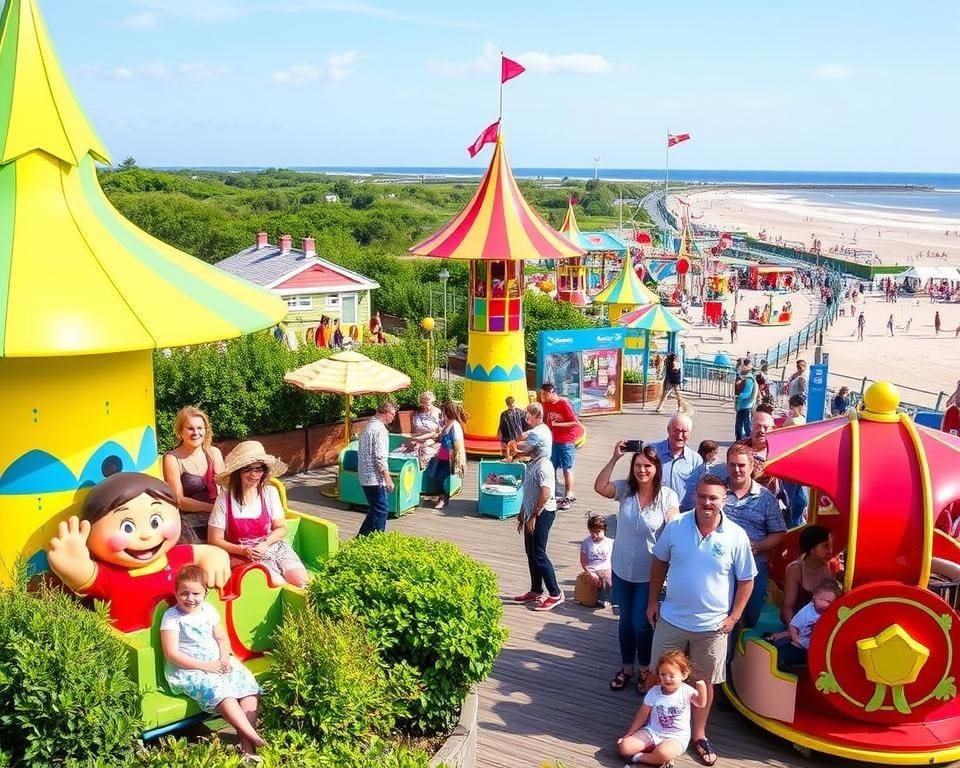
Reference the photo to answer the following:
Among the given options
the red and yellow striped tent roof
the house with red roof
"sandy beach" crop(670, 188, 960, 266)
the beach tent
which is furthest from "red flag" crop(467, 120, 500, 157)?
"sandy beach" crop(670, 188, 960, 266)

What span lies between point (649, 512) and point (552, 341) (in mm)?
9852

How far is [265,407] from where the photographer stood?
12.0 meters

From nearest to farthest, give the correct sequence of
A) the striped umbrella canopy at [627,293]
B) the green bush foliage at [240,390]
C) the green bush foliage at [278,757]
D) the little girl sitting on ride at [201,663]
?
the green bush foliage at [278,757]
the little girl sitting on ride at [201,663]
the green bush foliage at [240,390]
the striped umbrella canopy at [627,293]

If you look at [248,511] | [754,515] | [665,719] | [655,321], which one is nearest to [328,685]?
[248,511]

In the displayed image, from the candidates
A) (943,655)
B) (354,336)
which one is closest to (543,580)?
(943,655)

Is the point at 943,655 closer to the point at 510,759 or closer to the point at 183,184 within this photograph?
the point at 510,759

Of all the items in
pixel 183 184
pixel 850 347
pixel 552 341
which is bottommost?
pixel 850 347

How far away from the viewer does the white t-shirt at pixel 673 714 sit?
554 cm

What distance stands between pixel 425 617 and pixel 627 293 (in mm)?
18965

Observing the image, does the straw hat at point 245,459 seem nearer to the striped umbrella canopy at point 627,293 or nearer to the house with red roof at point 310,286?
the striped umbrella canopy at point 627,293

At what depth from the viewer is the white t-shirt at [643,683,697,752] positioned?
5.54 m

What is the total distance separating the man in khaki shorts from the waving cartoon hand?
338 centimetres

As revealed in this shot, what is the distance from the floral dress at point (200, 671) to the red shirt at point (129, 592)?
0.18 m

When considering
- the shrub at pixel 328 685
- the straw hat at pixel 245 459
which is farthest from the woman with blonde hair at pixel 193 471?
the shrub at pixel 328 685
